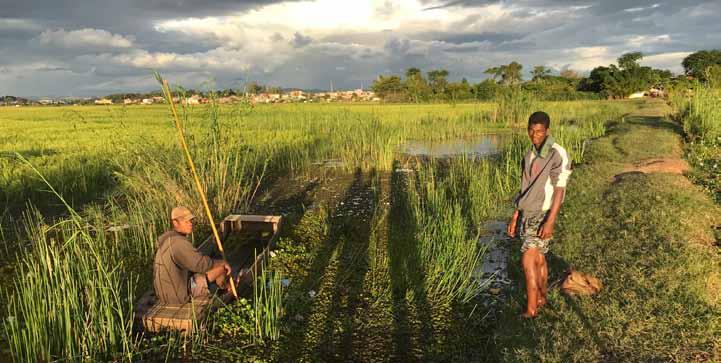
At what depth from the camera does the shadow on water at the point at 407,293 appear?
357 centimetres

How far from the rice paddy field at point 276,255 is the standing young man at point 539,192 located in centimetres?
60

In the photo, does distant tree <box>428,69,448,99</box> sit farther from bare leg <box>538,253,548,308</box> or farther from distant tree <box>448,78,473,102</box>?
bare leg <box>538,253,548,308</box>

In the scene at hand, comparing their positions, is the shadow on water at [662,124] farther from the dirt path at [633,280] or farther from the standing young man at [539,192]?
the standing young man at [539,192]

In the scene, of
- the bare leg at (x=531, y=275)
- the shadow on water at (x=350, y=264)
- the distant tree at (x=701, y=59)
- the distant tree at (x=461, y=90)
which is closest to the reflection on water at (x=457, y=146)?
the shadow on water at (x=350, y=264)

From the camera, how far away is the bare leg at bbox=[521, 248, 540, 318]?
3.41 metres

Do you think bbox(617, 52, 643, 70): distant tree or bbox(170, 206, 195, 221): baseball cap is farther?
bbox(617, 52, 643, 70): distant tree

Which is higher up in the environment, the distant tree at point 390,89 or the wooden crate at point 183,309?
the distant tree at point 390,89

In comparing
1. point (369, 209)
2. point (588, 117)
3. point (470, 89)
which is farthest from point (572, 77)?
point (369, 209)

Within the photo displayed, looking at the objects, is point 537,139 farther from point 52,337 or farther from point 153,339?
point 52,337

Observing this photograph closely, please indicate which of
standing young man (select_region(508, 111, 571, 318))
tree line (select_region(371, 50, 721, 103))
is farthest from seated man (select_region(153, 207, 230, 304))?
tree line (select_region(371, 50, 721, 103))

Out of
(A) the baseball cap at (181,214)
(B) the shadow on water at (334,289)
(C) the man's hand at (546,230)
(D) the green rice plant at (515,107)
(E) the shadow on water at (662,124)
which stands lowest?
(B) the shadow on water at (334,289)

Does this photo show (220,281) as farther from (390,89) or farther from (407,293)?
(390,89)

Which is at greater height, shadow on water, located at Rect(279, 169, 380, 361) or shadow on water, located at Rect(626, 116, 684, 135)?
shadow on water, located at Rect(626, 116, 684, 135)

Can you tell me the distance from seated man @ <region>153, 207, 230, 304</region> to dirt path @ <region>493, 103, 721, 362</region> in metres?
2.50
